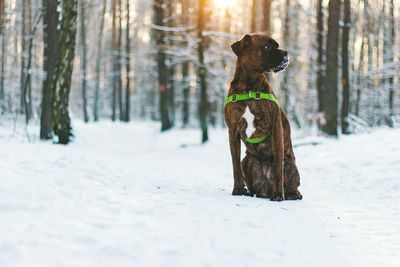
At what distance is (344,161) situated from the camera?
7988 millimetres

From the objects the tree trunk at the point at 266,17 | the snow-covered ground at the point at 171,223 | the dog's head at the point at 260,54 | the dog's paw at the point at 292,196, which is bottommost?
the dog's paw at the point at 292,196

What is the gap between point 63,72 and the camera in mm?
9406

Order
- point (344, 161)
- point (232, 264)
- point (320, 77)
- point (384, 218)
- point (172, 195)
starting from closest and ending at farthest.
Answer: point (232, 264) → point (384, 218) → point (172, 195) → point (344, 161) → point (320, 77)

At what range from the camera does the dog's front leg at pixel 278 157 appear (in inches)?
185

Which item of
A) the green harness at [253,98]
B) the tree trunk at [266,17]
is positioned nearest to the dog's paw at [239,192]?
the green harness at [253,98]

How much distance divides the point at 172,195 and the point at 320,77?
49.0 ft

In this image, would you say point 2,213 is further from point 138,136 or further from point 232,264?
point 138,136

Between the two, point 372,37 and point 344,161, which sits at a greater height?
point 372,37

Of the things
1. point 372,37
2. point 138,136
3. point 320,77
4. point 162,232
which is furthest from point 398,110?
point 162,232

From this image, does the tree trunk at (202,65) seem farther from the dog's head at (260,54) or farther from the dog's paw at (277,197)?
the dog's paw at (277,197)

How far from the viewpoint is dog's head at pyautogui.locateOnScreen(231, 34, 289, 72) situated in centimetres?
462

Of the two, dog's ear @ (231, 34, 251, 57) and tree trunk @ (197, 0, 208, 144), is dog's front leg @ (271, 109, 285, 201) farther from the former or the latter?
tree trunk @ (197, 0, 208, 144)

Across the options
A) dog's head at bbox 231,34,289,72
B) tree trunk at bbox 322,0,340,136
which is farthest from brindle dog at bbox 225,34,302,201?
tree trunk at bbox 322,0,340,136

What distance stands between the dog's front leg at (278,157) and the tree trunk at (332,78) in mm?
7550
